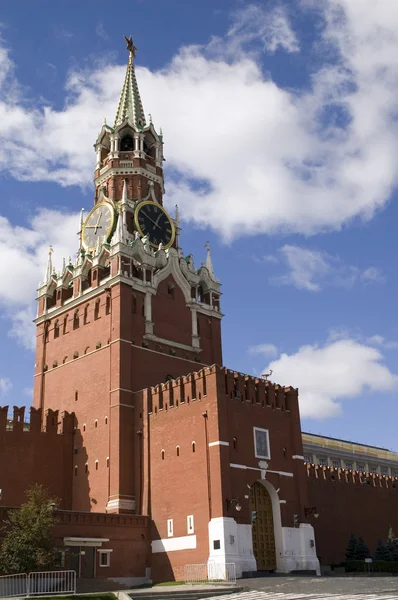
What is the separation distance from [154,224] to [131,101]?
1455cm

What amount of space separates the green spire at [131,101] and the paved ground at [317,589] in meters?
42.4

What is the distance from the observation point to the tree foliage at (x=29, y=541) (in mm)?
35594

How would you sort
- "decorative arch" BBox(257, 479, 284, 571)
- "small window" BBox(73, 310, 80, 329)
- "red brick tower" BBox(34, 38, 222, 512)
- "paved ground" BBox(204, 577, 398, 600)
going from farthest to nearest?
"small window" BBox(73, 310, 80, 329) → "red brick tower" BBox(34, 38, 222, 512) → "decorative arch" BBox(257, 479, 284, 571) → "paved ground" BBox(204, 577, 398, 600)

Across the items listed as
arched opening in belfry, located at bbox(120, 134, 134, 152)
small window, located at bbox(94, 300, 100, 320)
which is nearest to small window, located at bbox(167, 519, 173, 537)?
small window, located at bbox(94, 300, 100, 320)

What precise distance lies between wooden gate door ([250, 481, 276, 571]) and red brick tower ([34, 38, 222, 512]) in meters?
8.05

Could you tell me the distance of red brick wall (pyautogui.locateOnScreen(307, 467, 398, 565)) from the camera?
53.3 m

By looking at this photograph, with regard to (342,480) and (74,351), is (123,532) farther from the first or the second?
(342,480)

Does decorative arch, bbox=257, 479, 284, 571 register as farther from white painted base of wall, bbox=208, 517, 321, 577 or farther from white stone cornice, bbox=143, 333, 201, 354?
white stone cornice, bbox=143, 333, 201, 354

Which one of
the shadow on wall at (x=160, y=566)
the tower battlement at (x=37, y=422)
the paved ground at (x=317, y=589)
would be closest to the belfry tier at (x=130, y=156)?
the tower battlement at (x=37, y=422)

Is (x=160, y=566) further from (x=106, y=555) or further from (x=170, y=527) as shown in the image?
(x=106, y=555)

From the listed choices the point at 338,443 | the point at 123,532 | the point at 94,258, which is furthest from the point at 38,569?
the point at 338,443

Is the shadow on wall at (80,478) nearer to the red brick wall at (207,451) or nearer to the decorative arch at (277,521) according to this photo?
the red brick wall at (207,451)

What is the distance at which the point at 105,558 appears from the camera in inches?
1665

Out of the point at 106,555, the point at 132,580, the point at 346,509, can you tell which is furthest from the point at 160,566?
the point at 346,509
